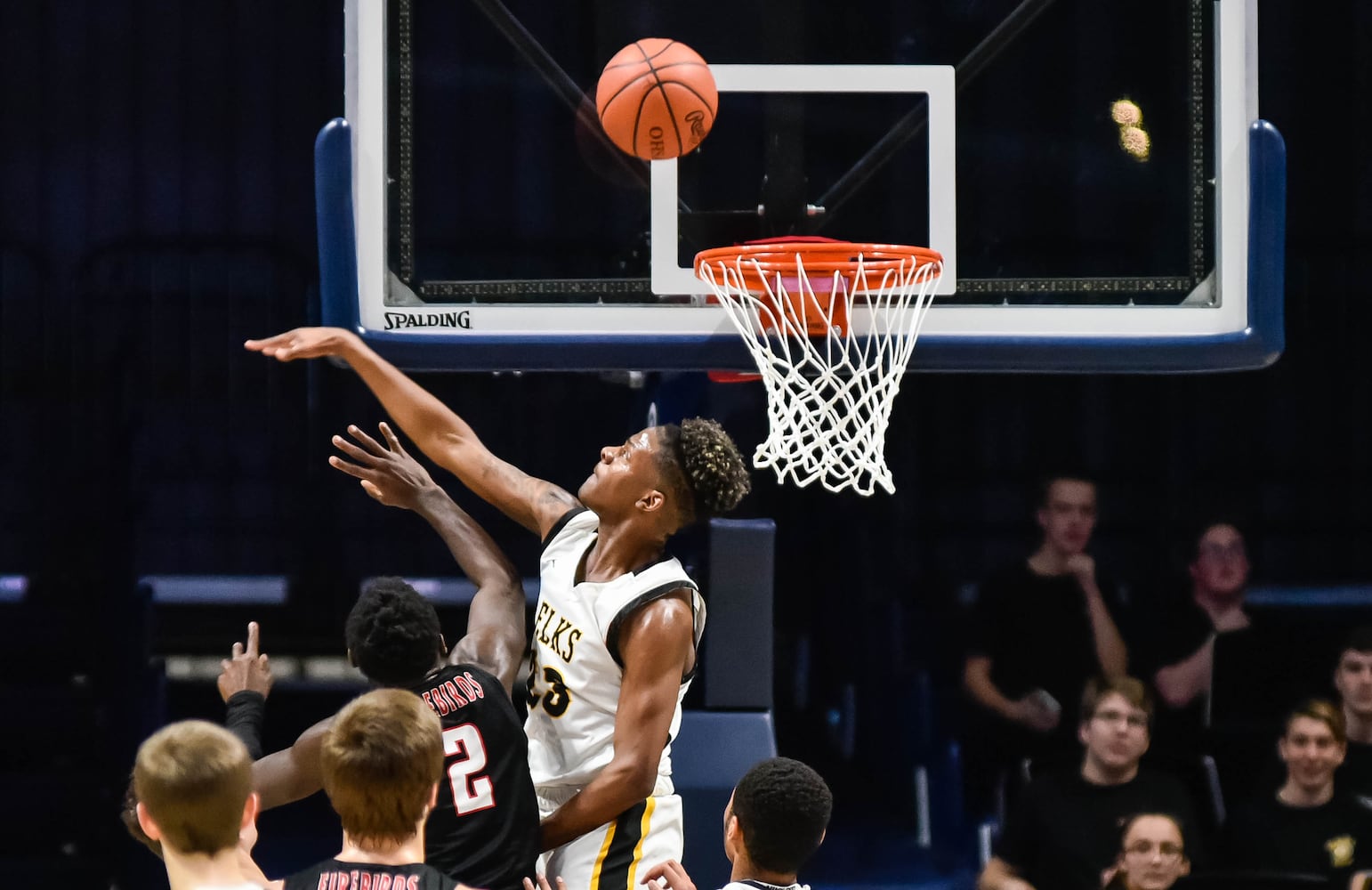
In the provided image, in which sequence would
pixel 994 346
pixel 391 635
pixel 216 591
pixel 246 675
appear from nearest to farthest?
pixel 391 635
pixel 246 675
pixel 994 346
pixel 216 591

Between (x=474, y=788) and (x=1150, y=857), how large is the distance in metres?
2.45

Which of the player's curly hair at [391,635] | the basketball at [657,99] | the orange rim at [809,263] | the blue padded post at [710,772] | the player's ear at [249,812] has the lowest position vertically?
the blue padded post at [710,772]

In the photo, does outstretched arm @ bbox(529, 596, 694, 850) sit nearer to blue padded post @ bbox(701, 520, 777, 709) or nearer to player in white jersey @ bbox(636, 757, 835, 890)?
player in white jersey @ bbox(636, 757, 835, 890)

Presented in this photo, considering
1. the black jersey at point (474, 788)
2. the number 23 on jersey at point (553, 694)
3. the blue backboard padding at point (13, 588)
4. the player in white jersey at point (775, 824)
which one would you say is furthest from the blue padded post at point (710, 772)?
the blue backboard padding at point (13, 588)

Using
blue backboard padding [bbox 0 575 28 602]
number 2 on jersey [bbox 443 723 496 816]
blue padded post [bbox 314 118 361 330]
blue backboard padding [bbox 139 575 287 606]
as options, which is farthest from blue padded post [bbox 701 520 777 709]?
blue backboard padding [bbox 0 575 28 602]

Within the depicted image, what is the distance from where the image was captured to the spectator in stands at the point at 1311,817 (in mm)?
4254

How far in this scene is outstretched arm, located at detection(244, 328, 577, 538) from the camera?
3.20 meters

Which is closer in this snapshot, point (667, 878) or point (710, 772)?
point (667, 878)

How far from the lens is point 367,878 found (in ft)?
6.62

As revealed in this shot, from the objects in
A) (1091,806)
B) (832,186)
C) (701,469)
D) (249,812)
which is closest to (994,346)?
(832,186)

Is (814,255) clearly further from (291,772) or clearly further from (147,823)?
(147,823)

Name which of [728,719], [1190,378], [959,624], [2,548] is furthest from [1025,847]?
[2,548]

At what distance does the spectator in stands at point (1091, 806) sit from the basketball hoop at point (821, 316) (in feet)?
A: 4.87

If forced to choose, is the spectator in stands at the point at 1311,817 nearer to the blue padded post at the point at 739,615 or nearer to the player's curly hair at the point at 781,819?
the blue padded post at the point at 739,615
